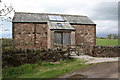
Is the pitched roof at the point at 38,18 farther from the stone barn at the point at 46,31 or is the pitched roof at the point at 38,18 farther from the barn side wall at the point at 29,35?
the barn side wall at the point at 29,35

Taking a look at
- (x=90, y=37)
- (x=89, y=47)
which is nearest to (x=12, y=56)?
(x=89, y=47)

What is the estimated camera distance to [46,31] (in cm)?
2238

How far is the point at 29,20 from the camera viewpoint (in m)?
22.5

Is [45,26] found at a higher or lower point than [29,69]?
higher

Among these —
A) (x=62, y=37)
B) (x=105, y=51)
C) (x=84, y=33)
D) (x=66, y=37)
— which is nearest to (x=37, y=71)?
(x=105, y=51)

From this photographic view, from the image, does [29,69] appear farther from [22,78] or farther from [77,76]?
[77,76]

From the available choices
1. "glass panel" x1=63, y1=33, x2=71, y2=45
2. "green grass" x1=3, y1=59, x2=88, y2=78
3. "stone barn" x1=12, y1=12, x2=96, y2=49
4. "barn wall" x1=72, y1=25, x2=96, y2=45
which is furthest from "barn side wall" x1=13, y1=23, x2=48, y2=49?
"green grass" x1=3, y1=59, x2=88, y2=78

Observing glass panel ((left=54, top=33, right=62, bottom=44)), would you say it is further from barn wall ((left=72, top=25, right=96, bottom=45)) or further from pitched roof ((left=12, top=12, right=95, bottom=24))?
pitched roof ((left=12, top=12, right=95, bottom=24))

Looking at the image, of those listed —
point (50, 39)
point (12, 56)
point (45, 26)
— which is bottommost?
point (12, 56)

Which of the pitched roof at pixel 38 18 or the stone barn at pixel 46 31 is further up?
the pitched roof at pixel 38 18

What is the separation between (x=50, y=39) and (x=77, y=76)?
12788 millimetres

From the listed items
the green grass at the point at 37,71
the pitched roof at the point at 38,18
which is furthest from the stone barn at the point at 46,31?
the green grass at the point at 37,71

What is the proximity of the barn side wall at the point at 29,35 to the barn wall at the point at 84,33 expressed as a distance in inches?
220

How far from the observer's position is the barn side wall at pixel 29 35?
846 inches
